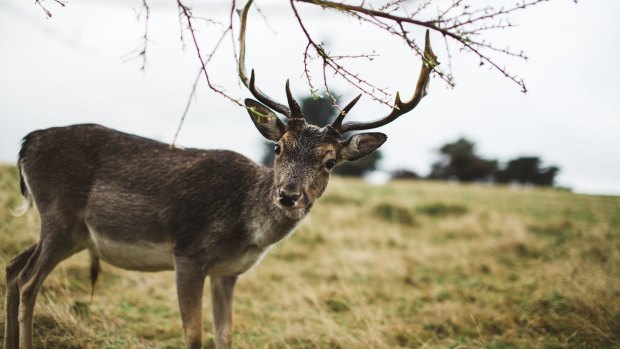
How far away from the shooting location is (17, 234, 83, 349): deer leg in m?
4.35

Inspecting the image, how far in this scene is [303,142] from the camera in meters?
4.46

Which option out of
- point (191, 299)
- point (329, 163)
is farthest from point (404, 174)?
point (191, 299)

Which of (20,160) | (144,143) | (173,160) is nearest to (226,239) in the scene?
(173,160)

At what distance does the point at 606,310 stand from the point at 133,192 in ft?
18.5

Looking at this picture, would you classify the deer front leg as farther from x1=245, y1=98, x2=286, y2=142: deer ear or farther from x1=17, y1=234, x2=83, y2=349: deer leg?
x1=245, y1=98, x2=286, y2=142: deer ear

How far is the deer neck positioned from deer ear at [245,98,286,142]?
52 cm

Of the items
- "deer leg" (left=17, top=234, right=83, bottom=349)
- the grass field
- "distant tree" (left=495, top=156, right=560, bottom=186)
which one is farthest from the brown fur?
"distant tree" (left=495, top=156, right=560, bottom=186)

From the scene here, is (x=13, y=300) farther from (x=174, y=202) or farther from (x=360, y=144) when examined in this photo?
(x=360, y=144)

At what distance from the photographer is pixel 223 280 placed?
512 cm

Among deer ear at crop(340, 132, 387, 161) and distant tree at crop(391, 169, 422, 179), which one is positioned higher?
deer ear at crop(340, 132, 387, 161)

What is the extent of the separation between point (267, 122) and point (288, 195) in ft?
3.33

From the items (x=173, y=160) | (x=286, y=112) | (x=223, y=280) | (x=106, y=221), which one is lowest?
(x=223, y=280)

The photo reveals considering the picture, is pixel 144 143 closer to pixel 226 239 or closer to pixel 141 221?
pixel 141 221

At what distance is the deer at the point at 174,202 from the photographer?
4438 millimetres
